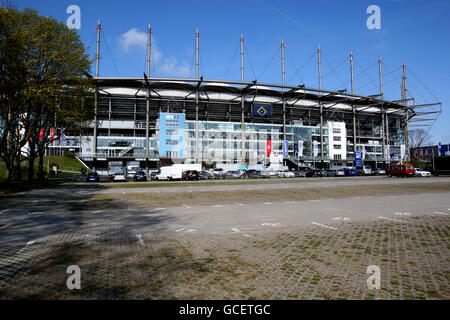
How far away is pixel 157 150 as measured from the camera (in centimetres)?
8200

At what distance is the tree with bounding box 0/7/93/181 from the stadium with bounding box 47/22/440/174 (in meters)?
50.1

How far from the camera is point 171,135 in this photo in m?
80.7

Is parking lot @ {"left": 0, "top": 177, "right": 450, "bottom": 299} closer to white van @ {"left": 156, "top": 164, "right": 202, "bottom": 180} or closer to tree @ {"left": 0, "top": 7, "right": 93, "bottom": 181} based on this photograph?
tree @ {"left": 0, "top": 7, "right": 93, "bottom": 181}

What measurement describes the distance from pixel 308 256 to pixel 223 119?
291ft

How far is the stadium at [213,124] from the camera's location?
262ft

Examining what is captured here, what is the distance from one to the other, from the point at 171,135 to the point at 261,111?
3043cm

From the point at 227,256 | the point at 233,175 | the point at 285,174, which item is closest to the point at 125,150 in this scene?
the point at 233,175

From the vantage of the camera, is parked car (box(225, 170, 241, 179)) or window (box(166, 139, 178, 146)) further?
window (box(166, 139, 178, 146))

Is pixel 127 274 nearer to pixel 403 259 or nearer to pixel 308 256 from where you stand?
pixel 308 256

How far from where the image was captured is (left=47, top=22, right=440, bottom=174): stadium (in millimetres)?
80000

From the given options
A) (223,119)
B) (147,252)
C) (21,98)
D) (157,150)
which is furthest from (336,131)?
(147,252)

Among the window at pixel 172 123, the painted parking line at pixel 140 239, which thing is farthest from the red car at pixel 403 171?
the window at pixel 172 123

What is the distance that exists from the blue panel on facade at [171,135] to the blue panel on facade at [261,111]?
23.4 meters

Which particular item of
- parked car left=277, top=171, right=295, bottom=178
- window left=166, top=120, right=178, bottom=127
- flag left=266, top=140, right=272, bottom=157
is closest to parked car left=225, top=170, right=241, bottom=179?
parked car left=277, top=171, right=295, bottom=178
